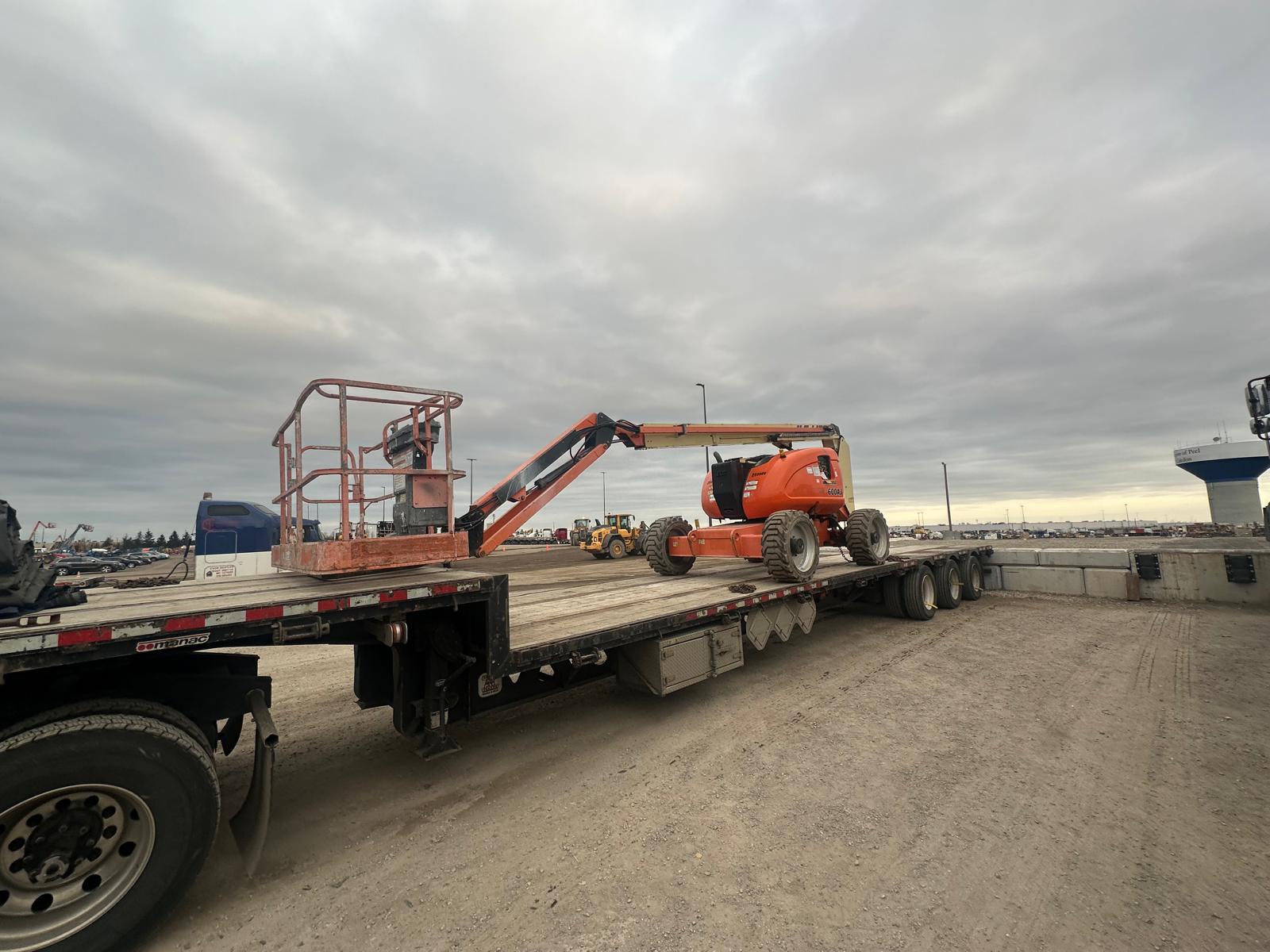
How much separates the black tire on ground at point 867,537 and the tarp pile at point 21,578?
10.3 m

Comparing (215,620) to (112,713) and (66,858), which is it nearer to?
(112,713)

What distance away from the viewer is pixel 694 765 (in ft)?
16.2

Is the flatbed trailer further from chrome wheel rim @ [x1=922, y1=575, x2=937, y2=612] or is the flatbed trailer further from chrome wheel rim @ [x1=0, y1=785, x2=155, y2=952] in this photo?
chrome wheel rim @ [x1=922, y1=575, x2=937, y2=612]

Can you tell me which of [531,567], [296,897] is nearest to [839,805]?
[296,897]

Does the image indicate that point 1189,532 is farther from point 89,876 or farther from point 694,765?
point 89,876

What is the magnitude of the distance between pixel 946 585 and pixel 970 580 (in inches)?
73.7

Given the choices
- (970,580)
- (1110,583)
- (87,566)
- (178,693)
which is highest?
(87,566)

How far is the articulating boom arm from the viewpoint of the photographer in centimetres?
777

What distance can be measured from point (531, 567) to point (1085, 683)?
2192 centimetres

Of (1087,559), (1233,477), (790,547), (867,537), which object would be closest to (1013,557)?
(1087,559)

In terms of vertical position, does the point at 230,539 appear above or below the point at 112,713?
above

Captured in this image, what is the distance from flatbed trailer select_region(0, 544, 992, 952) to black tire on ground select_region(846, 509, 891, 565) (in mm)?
5676

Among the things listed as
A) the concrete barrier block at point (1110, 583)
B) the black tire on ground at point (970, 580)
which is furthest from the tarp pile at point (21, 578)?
the concrete barrier block at point (1110, 583)

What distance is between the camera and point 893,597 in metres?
11.0
